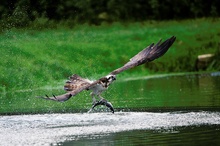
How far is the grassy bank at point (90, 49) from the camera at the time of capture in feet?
95.4

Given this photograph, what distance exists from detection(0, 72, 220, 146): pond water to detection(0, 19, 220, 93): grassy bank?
5.60 m

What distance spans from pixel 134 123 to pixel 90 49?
17436mm

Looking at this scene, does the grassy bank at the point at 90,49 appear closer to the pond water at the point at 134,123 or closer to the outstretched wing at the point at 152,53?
the pond water at the point at 134,123

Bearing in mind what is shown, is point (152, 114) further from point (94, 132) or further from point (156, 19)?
point (156, 19)

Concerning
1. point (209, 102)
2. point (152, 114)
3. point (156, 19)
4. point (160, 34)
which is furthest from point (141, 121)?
point (156, 19)

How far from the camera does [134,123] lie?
16.5 m

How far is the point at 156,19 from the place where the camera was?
136 ft

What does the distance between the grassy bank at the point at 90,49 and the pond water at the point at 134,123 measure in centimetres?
560

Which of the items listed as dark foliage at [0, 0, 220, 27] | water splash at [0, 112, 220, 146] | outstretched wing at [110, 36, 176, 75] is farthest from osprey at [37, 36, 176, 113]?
dark foliage at [0, 0, 220, 27]

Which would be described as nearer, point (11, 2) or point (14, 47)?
point (14, 47)

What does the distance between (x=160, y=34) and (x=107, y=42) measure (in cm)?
317

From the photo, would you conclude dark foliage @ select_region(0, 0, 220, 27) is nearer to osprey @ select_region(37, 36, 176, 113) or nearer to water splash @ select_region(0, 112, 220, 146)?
osprey @ select_region(37, 36, 176, 113)

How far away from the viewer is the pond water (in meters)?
14.3

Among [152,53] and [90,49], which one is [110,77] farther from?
[90,49]
